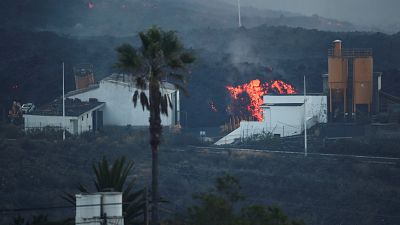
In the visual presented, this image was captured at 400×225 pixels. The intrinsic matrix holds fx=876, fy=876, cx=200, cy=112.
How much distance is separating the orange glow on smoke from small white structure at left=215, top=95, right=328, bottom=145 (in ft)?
21.6

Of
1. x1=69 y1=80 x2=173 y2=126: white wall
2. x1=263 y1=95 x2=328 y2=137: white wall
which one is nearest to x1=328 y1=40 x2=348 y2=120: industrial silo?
x1=263 y1=95 x2=328 y2=137: white wall

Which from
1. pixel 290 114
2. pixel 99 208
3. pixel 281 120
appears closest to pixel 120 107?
pixel 281 120

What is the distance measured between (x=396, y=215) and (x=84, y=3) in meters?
103

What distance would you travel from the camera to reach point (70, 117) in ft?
188

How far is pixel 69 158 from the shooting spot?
49.8m

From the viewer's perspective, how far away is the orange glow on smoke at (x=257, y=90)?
2702 inches

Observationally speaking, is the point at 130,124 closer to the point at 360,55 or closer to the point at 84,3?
the point at 360,55

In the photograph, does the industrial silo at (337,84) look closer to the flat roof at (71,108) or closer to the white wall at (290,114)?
the white wall at (290,114)

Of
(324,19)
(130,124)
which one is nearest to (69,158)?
(130,124)

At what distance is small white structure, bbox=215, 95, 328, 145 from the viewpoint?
2355 inches

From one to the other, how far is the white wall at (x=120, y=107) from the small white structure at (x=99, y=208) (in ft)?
117

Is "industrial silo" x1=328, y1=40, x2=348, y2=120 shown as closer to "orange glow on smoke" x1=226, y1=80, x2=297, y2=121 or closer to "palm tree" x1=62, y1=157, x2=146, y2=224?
"orange glow on smoke" x1=226, y1=80, x2=297, y2=121

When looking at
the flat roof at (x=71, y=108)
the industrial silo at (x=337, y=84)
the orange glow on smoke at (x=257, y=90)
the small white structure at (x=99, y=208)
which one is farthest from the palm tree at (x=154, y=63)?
the orange glow on smoke at (x=257, y=90)

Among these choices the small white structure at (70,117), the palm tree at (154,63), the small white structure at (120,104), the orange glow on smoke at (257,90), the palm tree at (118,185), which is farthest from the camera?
the orange glow on smoke at (257,90)
